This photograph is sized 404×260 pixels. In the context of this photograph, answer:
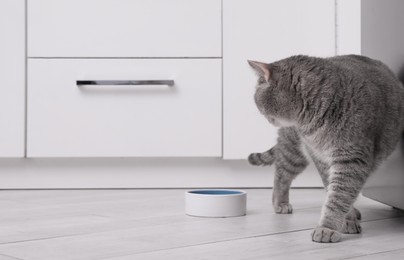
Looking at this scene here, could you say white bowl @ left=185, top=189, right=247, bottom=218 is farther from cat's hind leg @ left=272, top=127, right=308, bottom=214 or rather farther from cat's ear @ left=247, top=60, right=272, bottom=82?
cat's ear @ left=247, top=60, right=272, bottom=82

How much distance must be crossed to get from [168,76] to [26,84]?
52 centimetres

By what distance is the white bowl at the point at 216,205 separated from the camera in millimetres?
1911

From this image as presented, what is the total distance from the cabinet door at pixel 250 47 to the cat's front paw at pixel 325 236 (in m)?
1.09

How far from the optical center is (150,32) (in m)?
2.62

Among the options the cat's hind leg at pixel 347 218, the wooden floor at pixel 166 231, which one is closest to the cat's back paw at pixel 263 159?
Result: the wooden floor at pixel 166 231

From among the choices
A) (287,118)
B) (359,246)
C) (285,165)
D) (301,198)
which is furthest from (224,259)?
(301,198)

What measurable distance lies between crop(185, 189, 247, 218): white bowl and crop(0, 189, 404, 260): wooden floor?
0.03 m

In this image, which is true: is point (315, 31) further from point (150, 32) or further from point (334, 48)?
point (150, 32)

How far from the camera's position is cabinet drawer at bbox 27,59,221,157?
261cm

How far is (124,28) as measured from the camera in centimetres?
262

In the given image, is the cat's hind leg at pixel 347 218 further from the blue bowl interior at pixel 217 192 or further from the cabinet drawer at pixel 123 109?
the cabinet drawer at pixel 123 109

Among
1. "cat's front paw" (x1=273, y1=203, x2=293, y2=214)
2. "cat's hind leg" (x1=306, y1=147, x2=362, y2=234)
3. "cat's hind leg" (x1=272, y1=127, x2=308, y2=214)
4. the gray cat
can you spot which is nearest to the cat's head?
the gray cat

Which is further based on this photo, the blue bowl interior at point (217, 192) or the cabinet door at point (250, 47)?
the cabinet door at point (250, 47)

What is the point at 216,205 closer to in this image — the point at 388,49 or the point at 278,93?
the point at 278,93
